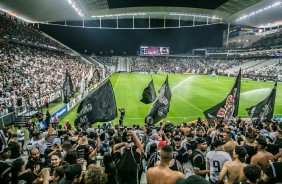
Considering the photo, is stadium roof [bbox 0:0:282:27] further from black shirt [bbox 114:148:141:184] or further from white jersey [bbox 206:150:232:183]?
white jersey [bbox 206:150:232:183]

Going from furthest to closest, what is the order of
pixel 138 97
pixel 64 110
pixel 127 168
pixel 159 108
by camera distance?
pixel 138 97
pixel 64 110
pixel 159 108
pixel 127 168

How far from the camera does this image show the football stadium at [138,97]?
17.3ft

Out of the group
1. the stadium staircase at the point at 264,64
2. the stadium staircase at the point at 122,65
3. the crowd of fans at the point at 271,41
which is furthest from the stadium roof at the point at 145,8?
the stadium staircase at the point at 122,65

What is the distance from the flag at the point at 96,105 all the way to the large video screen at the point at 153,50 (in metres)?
81.2

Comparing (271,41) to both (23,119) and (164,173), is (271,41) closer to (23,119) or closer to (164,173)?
(23,119)

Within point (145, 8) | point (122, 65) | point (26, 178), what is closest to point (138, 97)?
point (26, 178)

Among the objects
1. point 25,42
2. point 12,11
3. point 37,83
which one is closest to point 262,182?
point 37,83

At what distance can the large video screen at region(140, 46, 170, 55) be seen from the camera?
89.9 meters

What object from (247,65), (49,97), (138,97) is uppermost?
(247,65)

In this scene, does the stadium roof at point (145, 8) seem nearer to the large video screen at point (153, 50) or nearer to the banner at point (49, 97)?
the large video screen at point (153, 50)

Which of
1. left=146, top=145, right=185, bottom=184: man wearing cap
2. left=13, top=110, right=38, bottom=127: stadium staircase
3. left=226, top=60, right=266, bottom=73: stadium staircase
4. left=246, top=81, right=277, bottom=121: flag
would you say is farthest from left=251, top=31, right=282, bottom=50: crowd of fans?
left=146, top=145, right=185, bottom=184: man wearing cap

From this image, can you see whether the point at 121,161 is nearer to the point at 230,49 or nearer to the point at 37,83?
the point at 37,83

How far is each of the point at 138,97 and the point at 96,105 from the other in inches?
835

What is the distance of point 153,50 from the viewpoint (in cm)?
9038
